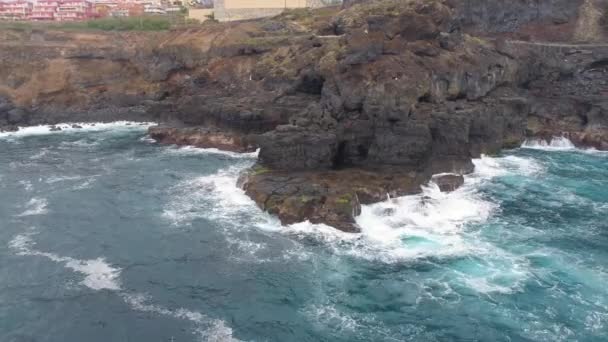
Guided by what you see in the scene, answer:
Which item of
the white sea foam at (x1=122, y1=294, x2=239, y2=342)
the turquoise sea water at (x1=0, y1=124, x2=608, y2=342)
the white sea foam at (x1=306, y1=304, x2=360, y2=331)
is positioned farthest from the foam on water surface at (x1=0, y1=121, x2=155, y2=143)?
the white sea foam at (x1=306, y1=304, x2=360, y2=331)

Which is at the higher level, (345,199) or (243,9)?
(243,9)

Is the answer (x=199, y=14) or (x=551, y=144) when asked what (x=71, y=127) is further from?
(x=551, y=144)

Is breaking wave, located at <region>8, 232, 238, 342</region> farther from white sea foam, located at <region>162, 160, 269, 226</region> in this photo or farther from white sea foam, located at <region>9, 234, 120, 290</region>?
white sea foam, located at <region>162, 160, 269, 226</region>

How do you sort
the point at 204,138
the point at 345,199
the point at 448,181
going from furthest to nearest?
the point at 204,138
the point at 448,181
the point at 345,199

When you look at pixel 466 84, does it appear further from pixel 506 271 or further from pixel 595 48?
pixel 506 271

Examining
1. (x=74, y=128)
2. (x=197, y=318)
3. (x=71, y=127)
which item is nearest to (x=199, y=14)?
(x=71, y=127)

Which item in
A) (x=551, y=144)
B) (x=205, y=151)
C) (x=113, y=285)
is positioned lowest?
(x=113, y=285)
